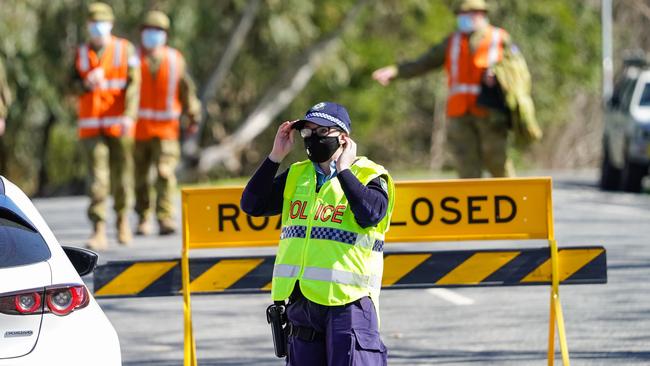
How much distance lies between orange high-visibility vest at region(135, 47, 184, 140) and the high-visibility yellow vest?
9.20 m

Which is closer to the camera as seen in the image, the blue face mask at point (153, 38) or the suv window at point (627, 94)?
the blue face mask at point (153, 38)

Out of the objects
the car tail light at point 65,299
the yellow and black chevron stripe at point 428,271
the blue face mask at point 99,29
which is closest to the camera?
the car tail light at point 65,299

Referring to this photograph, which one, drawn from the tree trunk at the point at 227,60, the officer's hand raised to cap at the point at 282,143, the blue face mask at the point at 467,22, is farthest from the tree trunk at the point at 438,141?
the officer's hand raised to cap at the point at 282,143

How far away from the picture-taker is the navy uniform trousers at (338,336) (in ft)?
19.1

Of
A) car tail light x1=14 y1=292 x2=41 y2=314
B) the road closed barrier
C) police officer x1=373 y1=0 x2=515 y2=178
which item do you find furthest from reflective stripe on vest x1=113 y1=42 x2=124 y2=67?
car tail light x1=14 y1=292 x2=41 y2=314

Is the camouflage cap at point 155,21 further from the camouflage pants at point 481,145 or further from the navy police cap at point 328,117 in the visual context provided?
the navy police cap at point 328,117

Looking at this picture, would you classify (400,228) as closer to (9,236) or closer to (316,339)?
(316,339)

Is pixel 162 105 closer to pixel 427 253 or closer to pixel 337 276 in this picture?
pixel 427 253

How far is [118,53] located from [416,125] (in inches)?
1354

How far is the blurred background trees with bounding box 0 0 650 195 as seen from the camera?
1288 inches

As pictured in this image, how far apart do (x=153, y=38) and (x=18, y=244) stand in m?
9.61

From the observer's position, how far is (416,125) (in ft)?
159

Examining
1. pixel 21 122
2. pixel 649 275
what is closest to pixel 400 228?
pixel 649 275

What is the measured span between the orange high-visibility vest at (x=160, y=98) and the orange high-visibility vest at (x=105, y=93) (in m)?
0.78
